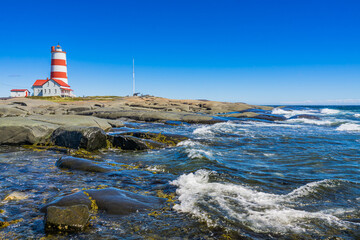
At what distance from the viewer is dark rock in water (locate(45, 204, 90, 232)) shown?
425 cm

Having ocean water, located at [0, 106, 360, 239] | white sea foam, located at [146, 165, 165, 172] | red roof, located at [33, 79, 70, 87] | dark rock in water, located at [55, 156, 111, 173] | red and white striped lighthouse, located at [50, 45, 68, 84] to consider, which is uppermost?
red and white striped lighthouse, located at [50, 45, 68, 84]

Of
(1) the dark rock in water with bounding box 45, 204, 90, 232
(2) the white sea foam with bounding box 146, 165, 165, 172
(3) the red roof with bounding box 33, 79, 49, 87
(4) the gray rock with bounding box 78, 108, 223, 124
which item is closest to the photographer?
(1) the dark rock in water with bounding box 45, 204, 90, 232

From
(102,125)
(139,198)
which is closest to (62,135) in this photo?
(102,125)

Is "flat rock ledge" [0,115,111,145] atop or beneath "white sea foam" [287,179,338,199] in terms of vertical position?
atop

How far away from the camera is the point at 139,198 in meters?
5.83

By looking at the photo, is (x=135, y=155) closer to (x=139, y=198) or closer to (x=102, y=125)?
(x=139, y=198)

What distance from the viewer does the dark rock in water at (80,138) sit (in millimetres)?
11609

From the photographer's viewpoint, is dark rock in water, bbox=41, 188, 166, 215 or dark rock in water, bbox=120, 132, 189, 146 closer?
dark rock in water, bbox=41, 188, 166, 215

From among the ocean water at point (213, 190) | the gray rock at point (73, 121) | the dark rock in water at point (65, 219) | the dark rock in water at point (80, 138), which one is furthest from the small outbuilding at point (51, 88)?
the dark rock in water at point (65, 219)

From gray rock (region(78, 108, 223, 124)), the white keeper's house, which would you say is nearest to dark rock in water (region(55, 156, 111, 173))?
gray rock (region(78, 108, 223, 124))

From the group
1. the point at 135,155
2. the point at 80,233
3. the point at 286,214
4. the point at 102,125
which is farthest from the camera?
the point at 102,125

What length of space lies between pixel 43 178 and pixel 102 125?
9963 millimetres

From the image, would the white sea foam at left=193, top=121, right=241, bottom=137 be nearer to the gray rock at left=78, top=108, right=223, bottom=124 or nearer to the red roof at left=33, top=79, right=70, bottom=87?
the gray rock at left=78, top=108, right=223, bottom=124

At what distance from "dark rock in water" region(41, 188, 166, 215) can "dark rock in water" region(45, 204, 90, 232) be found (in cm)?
72
